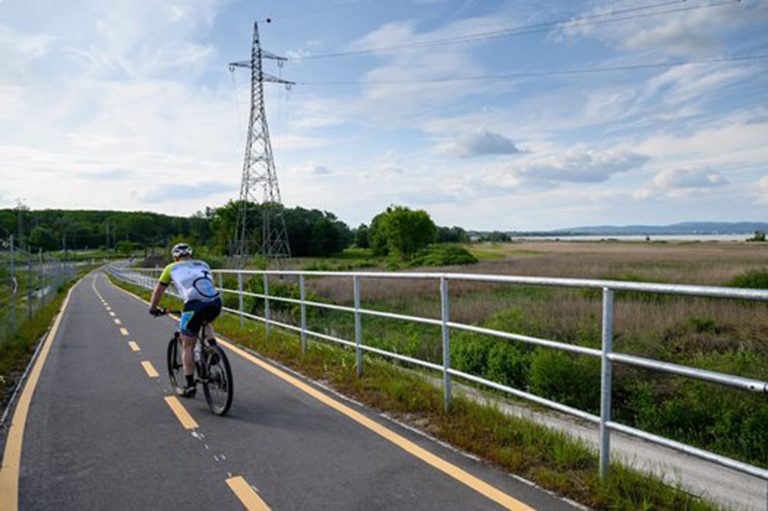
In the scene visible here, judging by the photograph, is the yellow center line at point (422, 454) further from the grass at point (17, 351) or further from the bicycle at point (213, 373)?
the grass at point (17, 351)

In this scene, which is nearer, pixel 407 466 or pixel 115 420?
pixel 407 466

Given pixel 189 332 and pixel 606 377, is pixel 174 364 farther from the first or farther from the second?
pixel 606 377

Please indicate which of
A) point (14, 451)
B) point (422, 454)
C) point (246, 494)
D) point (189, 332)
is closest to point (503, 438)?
point (422, 454)

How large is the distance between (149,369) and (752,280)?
24.7 m

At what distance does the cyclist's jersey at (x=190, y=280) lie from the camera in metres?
6.15

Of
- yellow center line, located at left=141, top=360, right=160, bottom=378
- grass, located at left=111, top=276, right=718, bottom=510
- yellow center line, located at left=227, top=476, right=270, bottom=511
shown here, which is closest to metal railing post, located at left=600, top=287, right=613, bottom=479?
grass, located at left=111, top=276, right=718, bottom=510

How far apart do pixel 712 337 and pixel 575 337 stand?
3.81 meters

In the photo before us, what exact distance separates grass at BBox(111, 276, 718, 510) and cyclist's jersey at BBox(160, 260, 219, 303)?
2.12 m

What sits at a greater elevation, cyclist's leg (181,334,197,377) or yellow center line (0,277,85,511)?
cyclist's leg (181,334,197,377)

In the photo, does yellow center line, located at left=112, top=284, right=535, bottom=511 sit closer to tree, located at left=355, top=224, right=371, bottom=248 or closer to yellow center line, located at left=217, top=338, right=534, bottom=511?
yellow center line, located at left=217, top=338, right=534, bottom=511

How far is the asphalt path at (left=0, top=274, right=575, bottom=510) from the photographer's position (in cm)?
397

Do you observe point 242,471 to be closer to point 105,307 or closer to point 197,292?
point 197,292

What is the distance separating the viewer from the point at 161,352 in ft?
34.4

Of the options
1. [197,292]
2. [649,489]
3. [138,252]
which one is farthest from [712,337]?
[138,252]
